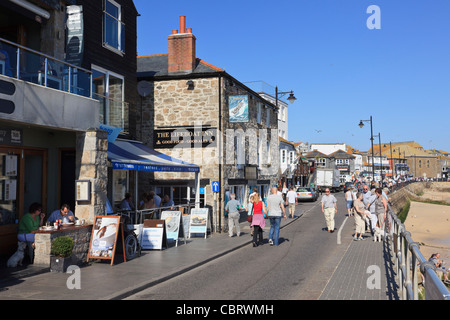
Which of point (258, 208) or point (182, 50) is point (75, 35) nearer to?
point (182, 50)

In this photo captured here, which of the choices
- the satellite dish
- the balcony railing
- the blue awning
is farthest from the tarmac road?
the satellite dish

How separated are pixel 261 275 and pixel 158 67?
14.3m

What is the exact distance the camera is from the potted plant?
956cm

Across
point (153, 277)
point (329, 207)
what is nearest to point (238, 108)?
point (329, 207)

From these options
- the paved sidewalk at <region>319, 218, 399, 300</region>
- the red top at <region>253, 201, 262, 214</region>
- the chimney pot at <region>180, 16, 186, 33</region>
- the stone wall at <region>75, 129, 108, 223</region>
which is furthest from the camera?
the chimney pot at <region>180, 16, 186, 33</region>

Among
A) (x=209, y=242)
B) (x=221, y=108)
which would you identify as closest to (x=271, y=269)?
(x=209, y=242)

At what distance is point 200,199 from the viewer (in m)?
18.9

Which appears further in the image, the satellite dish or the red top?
the satellite dish

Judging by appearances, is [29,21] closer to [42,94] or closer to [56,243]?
[42,94]

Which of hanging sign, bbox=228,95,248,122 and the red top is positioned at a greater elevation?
hanging sign, bbox=228,95,248,122

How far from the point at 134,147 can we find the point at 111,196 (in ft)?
7.00

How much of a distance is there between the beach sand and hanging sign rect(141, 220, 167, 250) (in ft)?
46.8

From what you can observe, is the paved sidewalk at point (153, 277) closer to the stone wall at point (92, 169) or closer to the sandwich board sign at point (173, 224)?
the sandwich board sign at point (173, 224)

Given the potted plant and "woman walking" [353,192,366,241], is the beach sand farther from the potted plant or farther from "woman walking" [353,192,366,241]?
the potted plant
